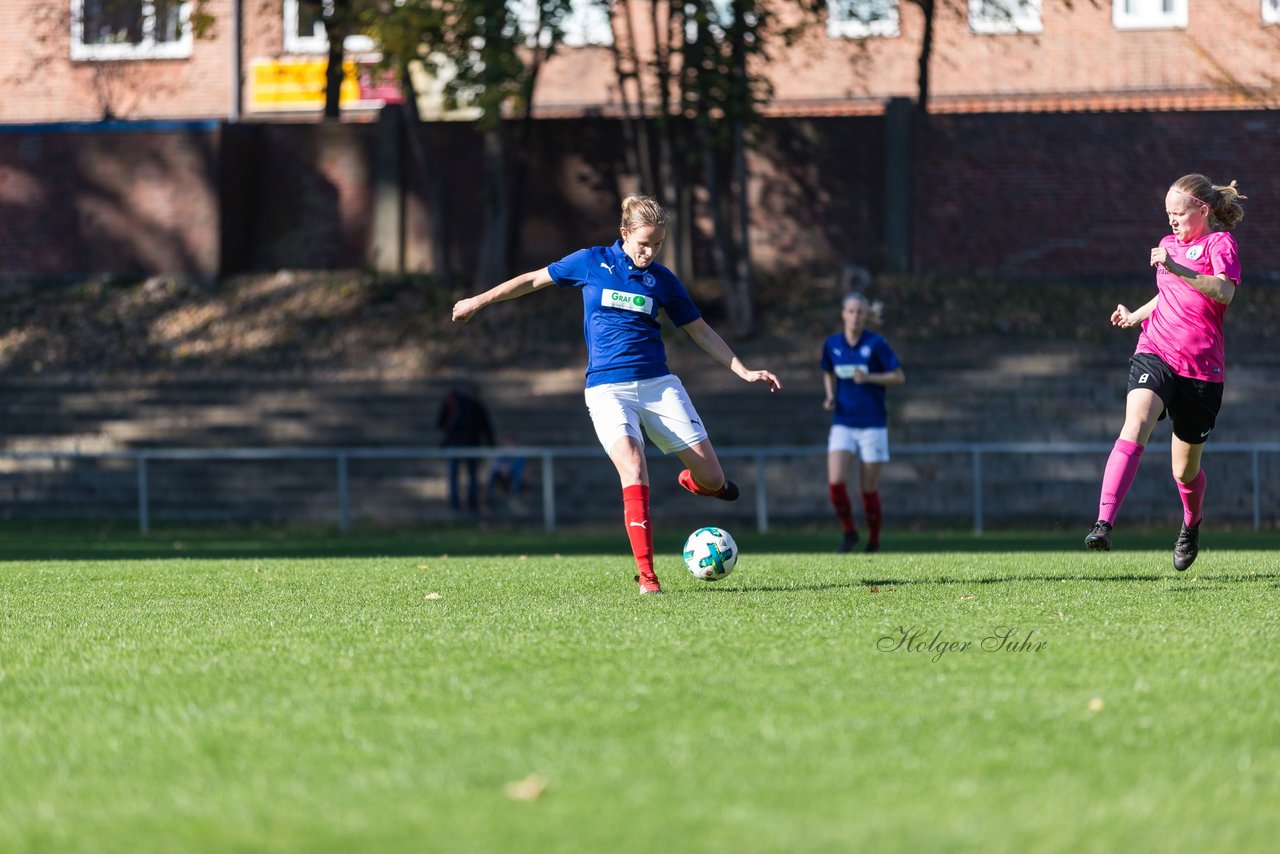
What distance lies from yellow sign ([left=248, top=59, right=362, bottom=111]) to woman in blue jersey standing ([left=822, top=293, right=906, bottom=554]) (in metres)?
26.7

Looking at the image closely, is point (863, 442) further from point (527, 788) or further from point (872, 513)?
point (527, 788)

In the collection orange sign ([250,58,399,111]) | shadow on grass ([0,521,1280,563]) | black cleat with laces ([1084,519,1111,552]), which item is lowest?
shadow on grass ([0,521,1280,563])

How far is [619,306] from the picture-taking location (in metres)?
9.63

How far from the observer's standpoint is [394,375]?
27062mm

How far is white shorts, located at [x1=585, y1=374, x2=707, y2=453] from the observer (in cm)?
964

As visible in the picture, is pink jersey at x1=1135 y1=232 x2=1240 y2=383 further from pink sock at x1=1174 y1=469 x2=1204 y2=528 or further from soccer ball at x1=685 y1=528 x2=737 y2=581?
soccer ball at x1=685 y1=528 x2=737 y2=581

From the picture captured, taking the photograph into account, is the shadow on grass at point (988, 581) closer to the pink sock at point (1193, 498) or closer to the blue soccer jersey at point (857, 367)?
the pink sock at point (1193, 498)

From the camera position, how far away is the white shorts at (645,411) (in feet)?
31.6

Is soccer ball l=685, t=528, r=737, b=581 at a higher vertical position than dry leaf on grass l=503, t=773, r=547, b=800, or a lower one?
lower

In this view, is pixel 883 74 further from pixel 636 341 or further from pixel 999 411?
pixel 636 341

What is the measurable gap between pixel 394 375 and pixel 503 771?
22.6 meters

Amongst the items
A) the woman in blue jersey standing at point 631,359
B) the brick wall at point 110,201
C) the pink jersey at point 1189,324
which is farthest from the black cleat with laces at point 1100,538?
the brick wall at point 110,201

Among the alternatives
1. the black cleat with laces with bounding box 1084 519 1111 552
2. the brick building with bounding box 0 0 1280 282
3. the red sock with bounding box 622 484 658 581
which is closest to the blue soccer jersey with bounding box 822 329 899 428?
the red sock with bounding box 622 484 658 581

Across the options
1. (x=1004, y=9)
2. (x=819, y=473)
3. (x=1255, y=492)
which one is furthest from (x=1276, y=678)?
(x=1004, y=9)
